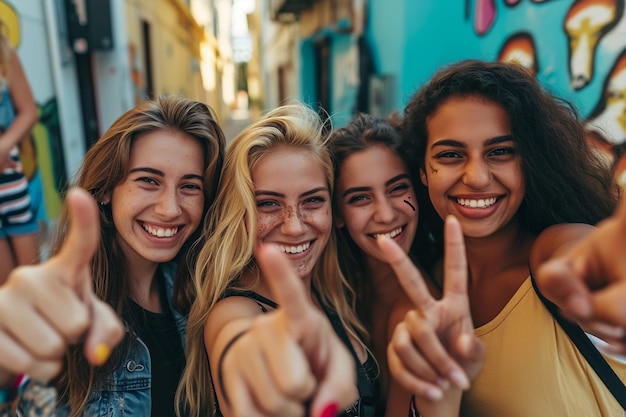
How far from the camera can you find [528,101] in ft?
5.61

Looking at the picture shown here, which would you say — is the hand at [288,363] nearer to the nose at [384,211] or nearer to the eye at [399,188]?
the nose at [384,211]

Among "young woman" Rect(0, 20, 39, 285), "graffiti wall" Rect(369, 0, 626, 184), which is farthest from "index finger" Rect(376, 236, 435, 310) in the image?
"young woman" Rect(0, 20, 39, 285)

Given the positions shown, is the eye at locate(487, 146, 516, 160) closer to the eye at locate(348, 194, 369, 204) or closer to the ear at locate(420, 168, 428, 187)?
the ear at locate(420, 168, 428, 187)

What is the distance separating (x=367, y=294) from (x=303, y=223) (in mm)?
624

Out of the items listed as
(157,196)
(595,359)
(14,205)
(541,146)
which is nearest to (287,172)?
(157,196)

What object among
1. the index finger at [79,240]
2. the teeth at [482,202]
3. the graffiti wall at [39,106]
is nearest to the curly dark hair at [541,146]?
the teeth at [482,202]

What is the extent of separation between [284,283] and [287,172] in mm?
937

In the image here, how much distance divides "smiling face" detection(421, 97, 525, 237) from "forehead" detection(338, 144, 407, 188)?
24cm

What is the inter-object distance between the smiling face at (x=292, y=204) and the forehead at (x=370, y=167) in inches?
6.7

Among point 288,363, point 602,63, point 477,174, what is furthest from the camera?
point 602,63

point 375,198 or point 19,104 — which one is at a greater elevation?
point 19,104

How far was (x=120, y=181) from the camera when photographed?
71.8 inches

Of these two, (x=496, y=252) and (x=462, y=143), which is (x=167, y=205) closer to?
(x=462, y=143)

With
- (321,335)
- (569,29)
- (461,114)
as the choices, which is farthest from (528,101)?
(569,29)
